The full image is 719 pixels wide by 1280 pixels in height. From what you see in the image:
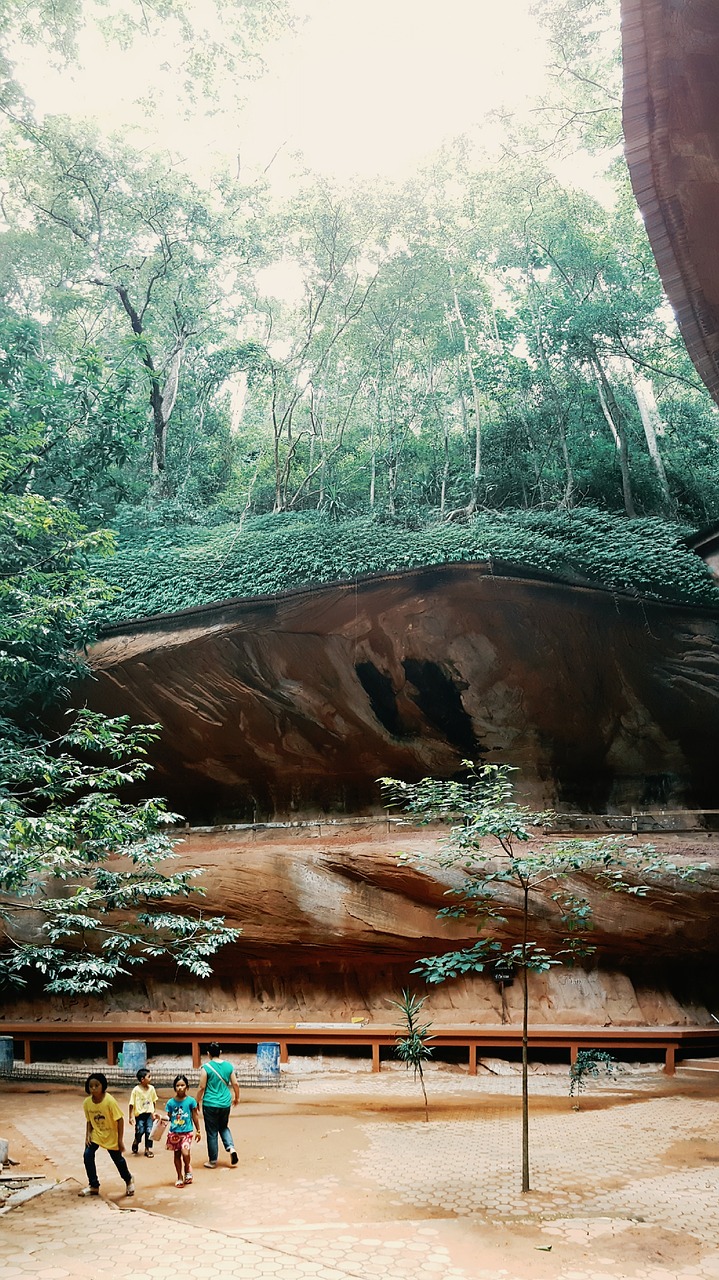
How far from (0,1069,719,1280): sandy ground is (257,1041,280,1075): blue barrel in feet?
3.36

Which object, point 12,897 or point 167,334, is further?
point 167,334

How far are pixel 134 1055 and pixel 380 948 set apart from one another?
3.75m

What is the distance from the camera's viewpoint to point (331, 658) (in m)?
14.3

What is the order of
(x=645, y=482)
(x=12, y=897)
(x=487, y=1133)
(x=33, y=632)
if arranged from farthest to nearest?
(x=645, y=482)
(x=12, y=897)
(x=33, y=632)
(x=487, y=1133)

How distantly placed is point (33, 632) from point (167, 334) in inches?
354

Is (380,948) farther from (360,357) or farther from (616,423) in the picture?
(360,357)

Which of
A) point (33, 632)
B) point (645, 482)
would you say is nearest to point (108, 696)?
point (33, 632)

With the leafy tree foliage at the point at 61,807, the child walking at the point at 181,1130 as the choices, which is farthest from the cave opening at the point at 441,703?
the child walking at the point at 181,1130

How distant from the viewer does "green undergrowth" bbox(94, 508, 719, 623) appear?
534 inches

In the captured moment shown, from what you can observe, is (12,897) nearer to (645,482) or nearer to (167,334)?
(167,334)

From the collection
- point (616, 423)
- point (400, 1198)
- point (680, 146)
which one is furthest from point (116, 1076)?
point (616, 423)

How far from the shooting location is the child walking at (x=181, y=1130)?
620 centimetres

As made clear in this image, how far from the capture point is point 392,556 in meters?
13.9

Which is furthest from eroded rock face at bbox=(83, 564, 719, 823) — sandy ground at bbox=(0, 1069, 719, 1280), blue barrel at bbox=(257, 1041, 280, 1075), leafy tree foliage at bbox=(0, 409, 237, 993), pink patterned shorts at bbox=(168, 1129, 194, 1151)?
pink patterned shorts at bbox=(168, 1129, 194, 1151)
